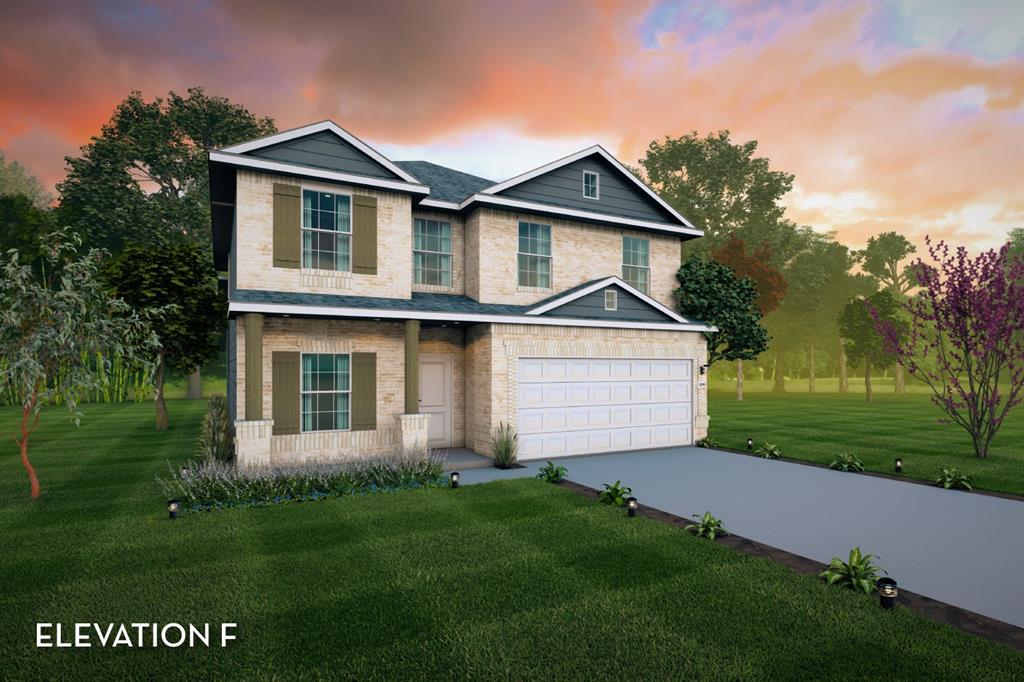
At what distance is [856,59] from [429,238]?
60.3ft

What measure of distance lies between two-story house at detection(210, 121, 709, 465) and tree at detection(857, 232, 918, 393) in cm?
5708

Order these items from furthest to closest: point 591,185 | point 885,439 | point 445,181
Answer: point 885,439, point 591,185, point 445,181

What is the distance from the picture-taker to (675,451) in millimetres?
15453

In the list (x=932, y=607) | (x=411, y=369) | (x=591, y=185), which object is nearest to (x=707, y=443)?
(x=591, y=185)

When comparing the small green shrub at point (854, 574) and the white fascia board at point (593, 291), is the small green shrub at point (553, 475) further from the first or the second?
the small green shrub at point (854, 574)

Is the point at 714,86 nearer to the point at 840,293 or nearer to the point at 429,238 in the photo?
the point at 429,238

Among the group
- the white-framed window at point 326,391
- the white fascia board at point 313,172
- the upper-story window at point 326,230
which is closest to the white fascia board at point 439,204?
the white fascia board at point 313,172

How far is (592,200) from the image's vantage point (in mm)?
16703

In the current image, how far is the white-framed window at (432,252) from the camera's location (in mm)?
14789

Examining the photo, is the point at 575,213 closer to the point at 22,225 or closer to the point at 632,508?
the point at 632,508

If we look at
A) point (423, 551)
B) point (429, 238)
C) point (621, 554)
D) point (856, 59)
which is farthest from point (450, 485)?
point (856, 59)

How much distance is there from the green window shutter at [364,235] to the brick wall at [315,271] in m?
0.13

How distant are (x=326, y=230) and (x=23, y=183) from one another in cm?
6283

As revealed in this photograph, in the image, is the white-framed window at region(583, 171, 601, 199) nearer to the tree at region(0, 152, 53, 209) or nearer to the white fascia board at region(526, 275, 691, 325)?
the white fascia board at region(526, 275, 691, 325)
